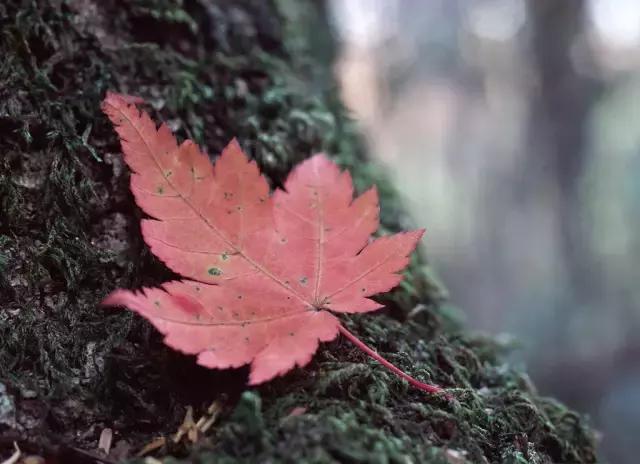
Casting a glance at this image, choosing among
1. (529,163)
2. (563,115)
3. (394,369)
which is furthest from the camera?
(529,163)

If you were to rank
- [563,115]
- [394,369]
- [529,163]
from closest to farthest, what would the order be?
1. [394,369]
2. [563,115]
3. [529,163]

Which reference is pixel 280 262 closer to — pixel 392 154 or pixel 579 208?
pixel 579 208

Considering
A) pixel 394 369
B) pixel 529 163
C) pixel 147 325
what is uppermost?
pixel 529 163

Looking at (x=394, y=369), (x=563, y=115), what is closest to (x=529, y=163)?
(x=563, y=115)

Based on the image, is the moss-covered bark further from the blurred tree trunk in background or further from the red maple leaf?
the blurred tree trunk in background

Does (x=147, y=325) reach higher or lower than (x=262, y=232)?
lower

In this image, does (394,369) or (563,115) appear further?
(563,115)

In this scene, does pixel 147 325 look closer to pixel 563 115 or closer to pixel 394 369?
pixel 394 369
